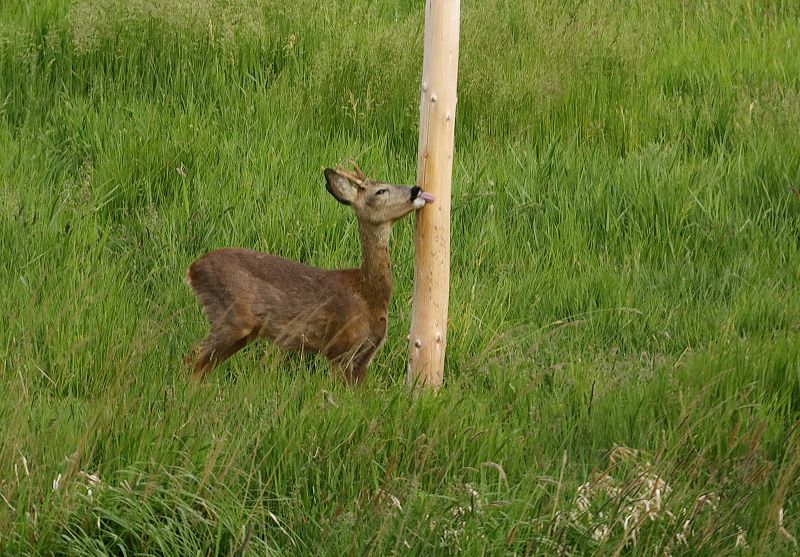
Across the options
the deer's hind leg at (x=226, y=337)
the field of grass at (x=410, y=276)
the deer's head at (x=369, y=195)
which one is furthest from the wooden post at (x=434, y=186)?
the deer's hind leg at (x=226, y=337)

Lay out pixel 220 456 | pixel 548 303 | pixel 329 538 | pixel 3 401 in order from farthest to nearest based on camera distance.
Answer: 1. pixel 548 303
2. pixel 3 401
3. pixel 220 456
4. pixel 329 538

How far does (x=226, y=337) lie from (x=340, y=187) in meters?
0.91

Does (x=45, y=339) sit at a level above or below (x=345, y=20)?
below

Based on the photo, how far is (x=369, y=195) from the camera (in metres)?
6.27

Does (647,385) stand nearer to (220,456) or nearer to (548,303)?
(548,303)

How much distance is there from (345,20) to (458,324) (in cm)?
401

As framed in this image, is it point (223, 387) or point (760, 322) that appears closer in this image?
point (223, 387)

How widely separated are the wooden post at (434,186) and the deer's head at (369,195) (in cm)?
13

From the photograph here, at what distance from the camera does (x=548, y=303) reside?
7.16 metres

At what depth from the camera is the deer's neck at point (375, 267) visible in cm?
640

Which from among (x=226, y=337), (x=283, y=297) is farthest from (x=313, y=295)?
(x=226, y=337)

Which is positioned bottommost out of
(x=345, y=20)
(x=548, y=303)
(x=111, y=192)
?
(x=548, y=303)

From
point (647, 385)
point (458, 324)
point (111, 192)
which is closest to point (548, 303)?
point (458, 324)

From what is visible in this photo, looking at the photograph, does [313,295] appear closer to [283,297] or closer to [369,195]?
[283,297]
